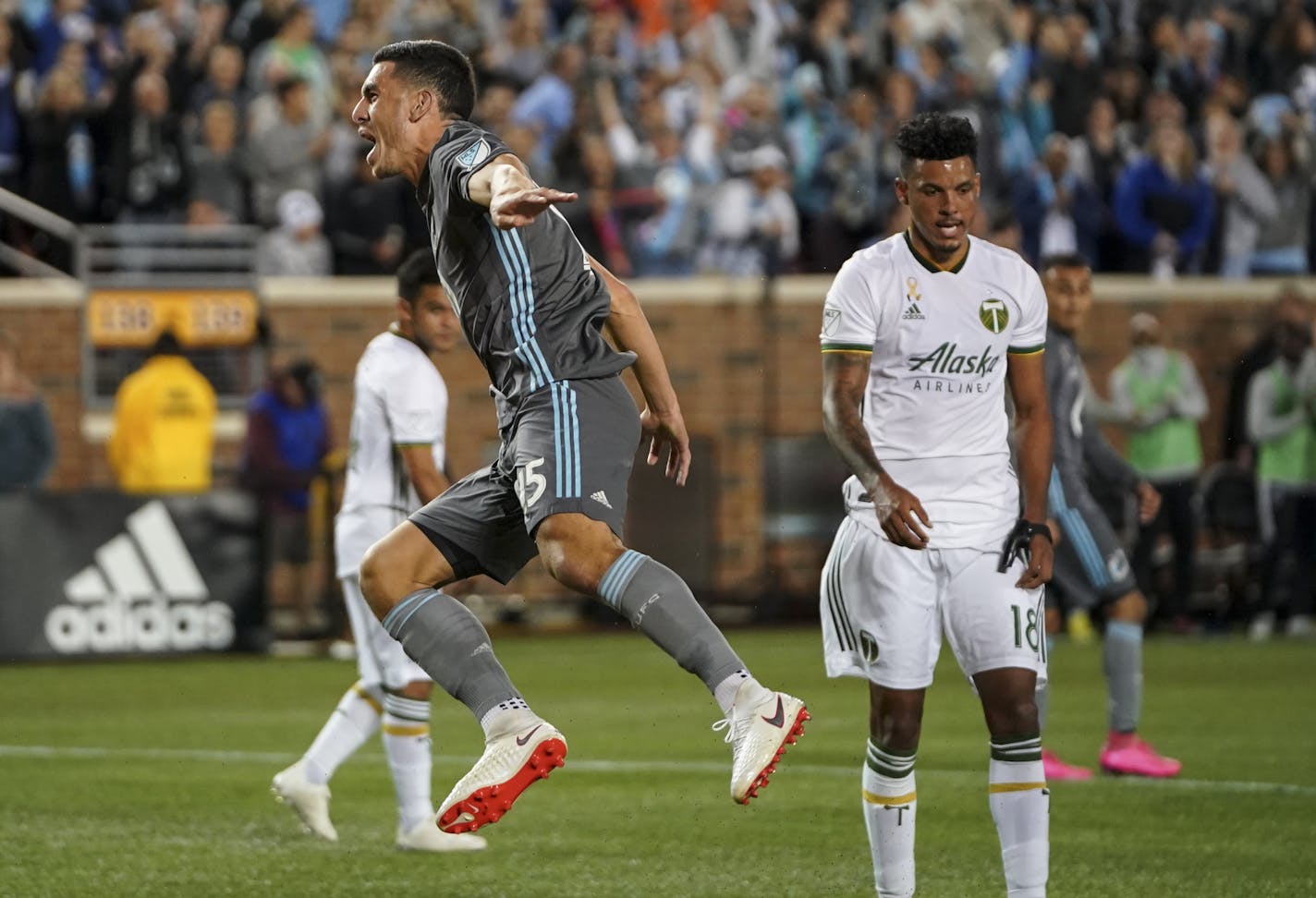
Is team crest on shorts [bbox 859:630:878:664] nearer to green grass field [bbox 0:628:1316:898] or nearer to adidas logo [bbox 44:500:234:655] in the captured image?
green grass field [bbox 0:628:1316:898]

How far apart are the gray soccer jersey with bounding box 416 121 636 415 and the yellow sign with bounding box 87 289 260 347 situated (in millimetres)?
12299

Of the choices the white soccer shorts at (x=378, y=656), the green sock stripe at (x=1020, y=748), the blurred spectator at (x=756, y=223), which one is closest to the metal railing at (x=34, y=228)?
the blurred spectator at (x=756, y=223)

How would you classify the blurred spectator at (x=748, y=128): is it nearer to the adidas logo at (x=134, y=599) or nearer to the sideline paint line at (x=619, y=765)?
the adidas logo at (x=134, y=599)

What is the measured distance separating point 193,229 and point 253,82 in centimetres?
165

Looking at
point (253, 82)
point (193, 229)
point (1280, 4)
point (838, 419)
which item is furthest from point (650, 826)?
point (1280, 4)

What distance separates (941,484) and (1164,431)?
39.4 feet

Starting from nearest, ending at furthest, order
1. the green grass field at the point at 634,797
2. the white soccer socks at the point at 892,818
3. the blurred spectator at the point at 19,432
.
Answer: the white soccer socks at the point at 892,818 → the green grass field at the point at 634,797 → the blurred spectator at the point at 19,432

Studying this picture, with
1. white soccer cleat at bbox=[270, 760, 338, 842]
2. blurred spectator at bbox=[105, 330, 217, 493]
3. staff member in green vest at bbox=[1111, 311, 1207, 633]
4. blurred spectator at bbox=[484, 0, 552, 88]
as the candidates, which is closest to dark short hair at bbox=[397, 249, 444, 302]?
white soccer cleat at bbox=[270, 760, 338, 842]

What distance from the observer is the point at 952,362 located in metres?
6.41

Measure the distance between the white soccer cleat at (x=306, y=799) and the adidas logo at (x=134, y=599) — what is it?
7.66 metres

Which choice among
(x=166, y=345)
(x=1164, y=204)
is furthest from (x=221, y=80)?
(x=1164, y=204)

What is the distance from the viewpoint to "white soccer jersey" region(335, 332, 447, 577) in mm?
8320

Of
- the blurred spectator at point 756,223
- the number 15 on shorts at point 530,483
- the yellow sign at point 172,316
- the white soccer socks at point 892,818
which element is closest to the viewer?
the number 15 on shorts at point 530,483

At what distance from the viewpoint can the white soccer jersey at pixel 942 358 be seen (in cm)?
639
